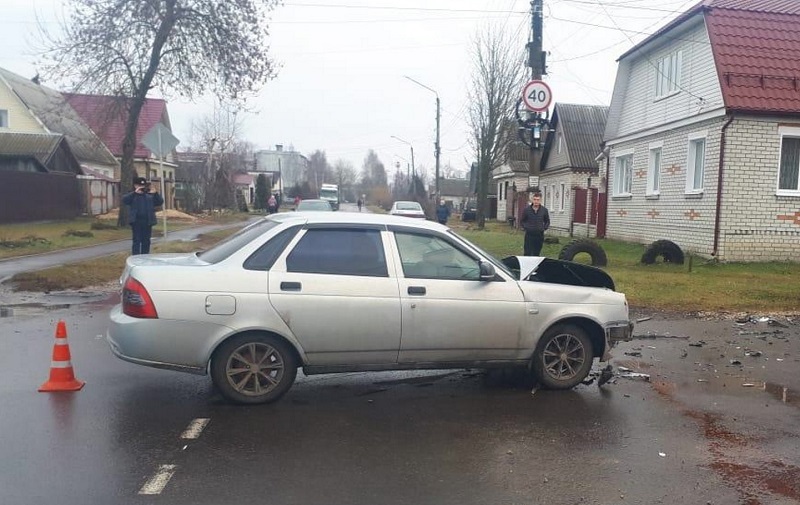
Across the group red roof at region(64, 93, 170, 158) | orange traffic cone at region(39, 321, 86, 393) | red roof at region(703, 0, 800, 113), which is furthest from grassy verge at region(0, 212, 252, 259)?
red roof at region(703, 0, 800, 113)

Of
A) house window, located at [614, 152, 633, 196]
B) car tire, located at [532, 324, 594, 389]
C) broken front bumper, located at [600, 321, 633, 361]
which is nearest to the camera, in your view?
car tire, located at [532, 324, 594, 389]

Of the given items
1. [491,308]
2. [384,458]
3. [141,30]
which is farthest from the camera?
[141,30]

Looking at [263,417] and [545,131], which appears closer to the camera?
[263,417]

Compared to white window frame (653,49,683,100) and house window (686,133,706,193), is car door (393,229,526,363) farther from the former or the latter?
white window frame (653,49,683,100)

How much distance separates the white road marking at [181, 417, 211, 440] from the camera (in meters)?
4.64

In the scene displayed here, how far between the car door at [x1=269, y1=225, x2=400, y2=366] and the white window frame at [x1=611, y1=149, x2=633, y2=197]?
1764 cm

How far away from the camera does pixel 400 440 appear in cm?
471

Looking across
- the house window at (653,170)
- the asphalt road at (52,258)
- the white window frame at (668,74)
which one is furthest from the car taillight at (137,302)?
the house window at (653,170)

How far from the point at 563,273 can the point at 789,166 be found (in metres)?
12.2

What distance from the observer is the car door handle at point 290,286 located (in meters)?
5.23

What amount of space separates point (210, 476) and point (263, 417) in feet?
3.49

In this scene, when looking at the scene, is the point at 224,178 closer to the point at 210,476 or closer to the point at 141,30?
the point at 141,30

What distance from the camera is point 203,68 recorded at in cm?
2473

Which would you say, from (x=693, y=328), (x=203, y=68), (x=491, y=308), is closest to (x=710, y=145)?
(x=693, y=328)
